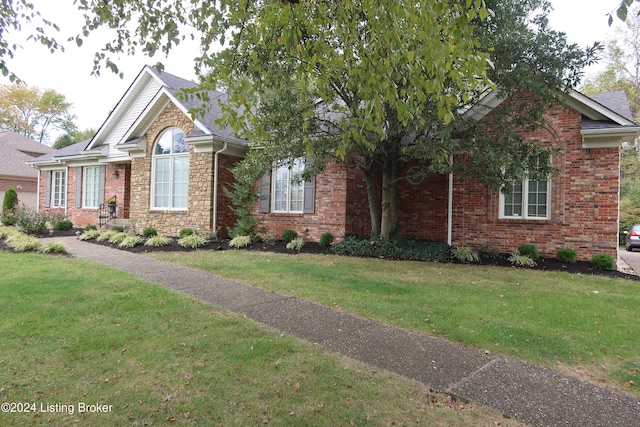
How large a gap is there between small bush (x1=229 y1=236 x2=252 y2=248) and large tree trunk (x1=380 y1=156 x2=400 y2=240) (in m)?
4.22

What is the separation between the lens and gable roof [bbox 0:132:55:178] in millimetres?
26438

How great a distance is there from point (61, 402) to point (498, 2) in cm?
958

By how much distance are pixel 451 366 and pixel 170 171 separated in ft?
42.6

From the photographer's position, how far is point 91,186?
18.5 m

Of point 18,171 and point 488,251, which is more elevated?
point 18,171

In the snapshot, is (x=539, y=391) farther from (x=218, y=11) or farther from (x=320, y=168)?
(x=320, y=168)

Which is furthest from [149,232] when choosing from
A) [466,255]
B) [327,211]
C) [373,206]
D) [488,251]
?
[488,251]

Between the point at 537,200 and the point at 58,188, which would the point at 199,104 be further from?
the point at 537,200

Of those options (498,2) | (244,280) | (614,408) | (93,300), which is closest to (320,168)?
(244,280)

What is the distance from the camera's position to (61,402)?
117 inches

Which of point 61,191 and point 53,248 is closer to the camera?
point 53,248

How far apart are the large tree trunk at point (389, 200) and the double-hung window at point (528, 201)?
290cm

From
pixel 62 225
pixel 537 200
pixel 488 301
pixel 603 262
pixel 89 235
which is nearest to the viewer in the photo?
pixel 488 301

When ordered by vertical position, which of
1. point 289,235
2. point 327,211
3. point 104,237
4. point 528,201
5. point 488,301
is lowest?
point 488,301
